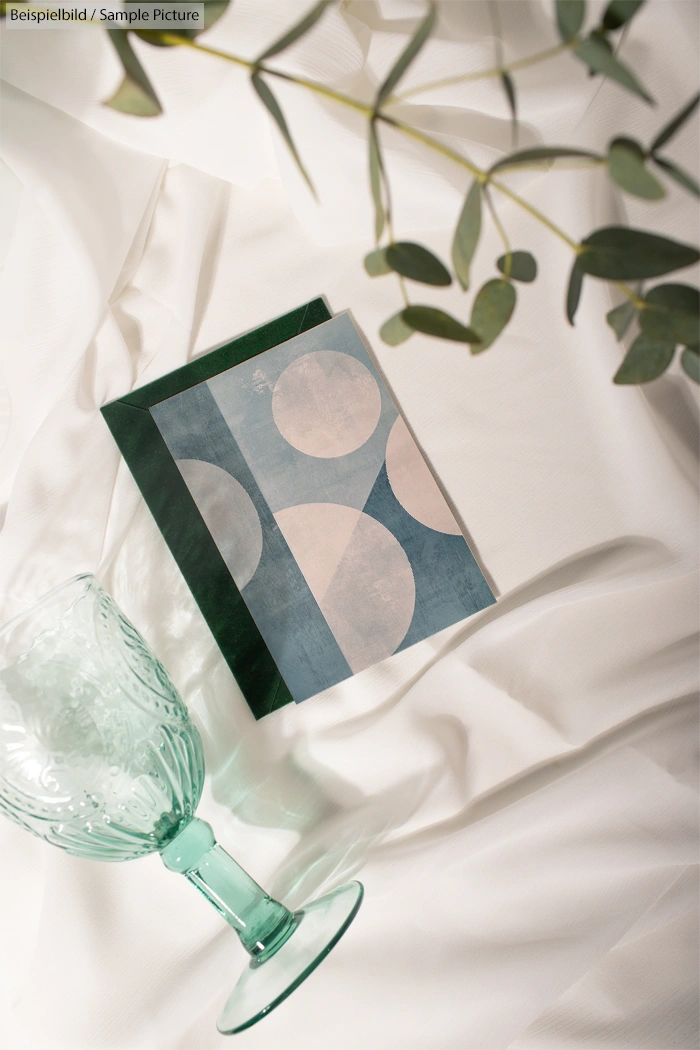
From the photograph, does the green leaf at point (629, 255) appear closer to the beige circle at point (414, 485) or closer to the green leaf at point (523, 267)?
the green leaf at point (523, 267)

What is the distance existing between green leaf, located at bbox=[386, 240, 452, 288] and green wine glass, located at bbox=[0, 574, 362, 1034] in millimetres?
328

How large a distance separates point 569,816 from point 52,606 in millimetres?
395

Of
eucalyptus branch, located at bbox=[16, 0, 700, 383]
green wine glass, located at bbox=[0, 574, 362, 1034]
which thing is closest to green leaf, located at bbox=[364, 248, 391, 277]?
eucalyptus branch, located at bbox=[16, 0, 700, 383]

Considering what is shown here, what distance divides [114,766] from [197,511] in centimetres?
20

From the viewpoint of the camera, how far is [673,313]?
0.21m

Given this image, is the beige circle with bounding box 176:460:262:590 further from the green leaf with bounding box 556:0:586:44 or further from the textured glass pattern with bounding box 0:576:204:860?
the green leaf with bounding box 556:0:586:44

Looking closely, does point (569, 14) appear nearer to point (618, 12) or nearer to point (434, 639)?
point (618, 12)

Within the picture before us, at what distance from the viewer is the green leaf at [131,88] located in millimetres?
182

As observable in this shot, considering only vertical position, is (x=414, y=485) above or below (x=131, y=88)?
below

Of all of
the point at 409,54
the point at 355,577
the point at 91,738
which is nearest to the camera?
the point at 409,54

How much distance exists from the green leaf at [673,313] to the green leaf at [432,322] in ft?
0.17

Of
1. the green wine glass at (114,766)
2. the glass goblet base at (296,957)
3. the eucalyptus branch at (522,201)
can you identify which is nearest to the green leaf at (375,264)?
the eucalyptus branch at (522,201)

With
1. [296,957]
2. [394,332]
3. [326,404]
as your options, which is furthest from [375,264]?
[296,957]

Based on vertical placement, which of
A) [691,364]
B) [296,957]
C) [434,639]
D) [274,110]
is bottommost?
[296,957]
